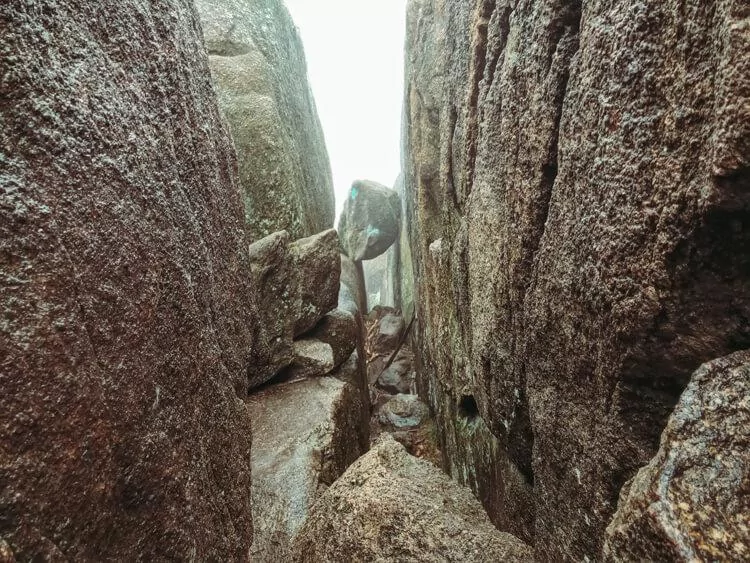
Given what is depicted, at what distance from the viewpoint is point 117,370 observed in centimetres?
207

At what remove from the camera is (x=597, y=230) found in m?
2.31

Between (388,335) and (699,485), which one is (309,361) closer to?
(699,485)

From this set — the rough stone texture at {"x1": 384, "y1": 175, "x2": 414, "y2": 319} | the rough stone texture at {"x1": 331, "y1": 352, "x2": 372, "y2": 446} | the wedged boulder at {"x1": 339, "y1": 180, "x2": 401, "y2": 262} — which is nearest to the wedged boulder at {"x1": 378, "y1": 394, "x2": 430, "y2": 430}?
the rough stone texture at {"x1": 331, "y1": 352, "x2": 372, "y2": 446}

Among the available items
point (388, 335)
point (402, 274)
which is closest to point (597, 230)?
point (388, 335)

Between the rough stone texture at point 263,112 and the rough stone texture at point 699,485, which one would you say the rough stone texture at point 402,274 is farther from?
the rough stone texture at point 699,485

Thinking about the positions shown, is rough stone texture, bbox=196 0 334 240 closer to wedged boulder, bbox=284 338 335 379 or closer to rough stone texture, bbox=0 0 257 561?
wedged boulder, bbox=284 338 335 379

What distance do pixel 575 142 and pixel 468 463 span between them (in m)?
4.84

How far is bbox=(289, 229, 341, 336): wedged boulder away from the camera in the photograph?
8195 mm

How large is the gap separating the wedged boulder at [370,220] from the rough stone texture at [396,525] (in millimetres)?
14845

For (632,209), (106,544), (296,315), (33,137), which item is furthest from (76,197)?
(296,315)

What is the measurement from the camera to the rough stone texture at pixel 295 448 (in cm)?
476

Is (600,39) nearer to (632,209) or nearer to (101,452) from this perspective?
(632,209)

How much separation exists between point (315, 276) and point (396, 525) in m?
6.00

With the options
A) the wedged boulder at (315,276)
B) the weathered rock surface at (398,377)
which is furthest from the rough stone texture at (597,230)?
the weathered rock surface at (398,377)
